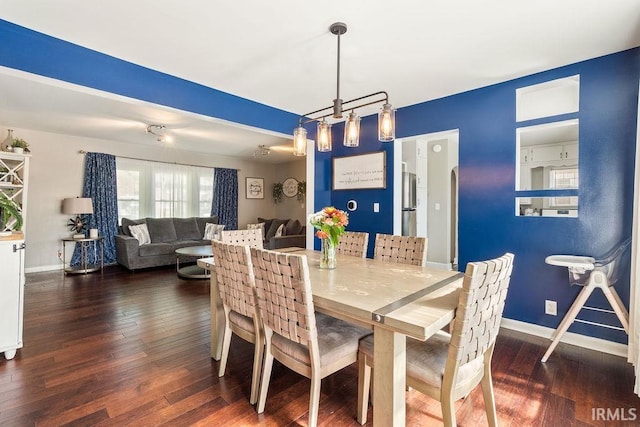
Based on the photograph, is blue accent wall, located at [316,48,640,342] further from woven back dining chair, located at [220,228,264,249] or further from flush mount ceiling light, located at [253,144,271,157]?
flush mount ceiling light, located at [253,144,271,157]

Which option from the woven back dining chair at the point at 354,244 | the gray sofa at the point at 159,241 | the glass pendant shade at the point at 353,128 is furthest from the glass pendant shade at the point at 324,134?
the gray sofa at the point at 159,241

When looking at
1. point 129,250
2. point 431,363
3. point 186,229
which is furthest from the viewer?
point 186,229

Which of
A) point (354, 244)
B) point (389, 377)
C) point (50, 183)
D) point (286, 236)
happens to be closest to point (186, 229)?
point (286, 236)

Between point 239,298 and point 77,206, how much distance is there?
468cm

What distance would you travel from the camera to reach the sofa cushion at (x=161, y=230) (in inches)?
225

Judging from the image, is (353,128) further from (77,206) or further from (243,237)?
(77,206)

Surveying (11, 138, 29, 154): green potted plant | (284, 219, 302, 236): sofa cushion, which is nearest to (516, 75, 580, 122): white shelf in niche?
(284, 219, 302, 236): sofa cushion

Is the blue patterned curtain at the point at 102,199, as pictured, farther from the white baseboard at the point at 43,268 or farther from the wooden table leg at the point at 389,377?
the wooden table leg at the point at 389,377

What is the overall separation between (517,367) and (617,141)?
6.22ft

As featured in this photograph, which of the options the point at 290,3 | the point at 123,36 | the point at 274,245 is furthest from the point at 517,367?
the point at 274,245

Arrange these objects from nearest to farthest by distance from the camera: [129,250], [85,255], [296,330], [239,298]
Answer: [296,330] → [239,298] → [129,250] → [85,255]

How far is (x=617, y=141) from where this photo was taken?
7.79ft

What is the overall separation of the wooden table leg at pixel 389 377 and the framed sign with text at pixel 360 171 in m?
2.77

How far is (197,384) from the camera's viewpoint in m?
1.95
